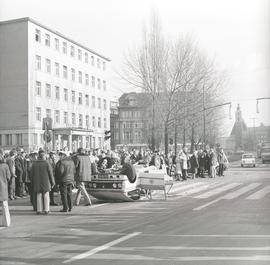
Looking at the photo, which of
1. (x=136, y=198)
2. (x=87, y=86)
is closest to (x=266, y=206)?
(x=136, y=198)

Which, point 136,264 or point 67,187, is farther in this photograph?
point 67,187

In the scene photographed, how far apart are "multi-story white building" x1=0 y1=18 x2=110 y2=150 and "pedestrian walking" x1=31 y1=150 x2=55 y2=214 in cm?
3837

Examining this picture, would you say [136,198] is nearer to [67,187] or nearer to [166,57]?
[67,187]

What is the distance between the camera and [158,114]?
4078 centimetres

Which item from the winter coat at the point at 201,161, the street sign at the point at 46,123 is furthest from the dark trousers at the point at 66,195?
the winter coat at the point at 201,161

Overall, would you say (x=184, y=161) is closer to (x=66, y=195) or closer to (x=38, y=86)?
(x=66, y=195)

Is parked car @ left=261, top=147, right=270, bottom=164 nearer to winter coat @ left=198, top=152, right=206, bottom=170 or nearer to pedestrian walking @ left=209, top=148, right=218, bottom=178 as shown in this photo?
pedestrian walking @ left=209, top=148, right=218, bottom=178

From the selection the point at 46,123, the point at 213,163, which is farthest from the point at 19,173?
the point at 213,163

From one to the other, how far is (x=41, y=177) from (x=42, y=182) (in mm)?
A: 142

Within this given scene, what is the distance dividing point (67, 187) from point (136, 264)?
7.05 metres

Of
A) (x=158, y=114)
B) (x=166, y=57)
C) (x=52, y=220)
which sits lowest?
(x=52, y=220)

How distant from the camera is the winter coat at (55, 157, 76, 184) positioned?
13.8 m

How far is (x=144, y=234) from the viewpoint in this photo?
31.3ft

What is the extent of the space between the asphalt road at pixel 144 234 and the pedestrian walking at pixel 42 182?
31 centimetres
